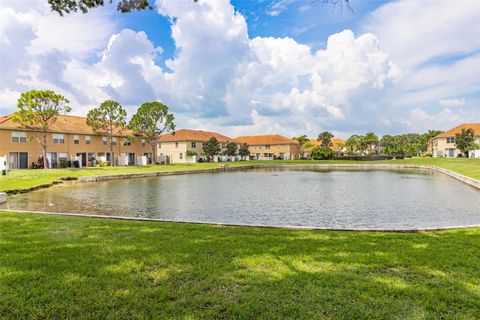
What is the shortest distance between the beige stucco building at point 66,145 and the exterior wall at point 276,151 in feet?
160

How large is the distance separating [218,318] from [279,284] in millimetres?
1153

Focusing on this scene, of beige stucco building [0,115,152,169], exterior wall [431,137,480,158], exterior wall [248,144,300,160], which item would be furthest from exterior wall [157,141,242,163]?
exterior wall [431,137,480,158]

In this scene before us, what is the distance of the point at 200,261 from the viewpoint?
547 cm

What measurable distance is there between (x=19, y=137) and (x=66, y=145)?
6367mm

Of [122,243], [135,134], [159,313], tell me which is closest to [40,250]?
[122,243]

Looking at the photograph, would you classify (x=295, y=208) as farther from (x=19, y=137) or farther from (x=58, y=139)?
(x=58, y=139)

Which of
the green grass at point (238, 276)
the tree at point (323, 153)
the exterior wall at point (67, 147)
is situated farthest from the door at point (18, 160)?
the tree at point (323, 153)

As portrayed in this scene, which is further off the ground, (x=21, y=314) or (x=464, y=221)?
(x=21, y=314)

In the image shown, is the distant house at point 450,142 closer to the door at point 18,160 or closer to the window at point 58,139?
the window at point 58,139

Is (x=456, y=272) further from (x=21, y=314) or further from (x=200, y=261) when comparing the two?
(x=21, y=314)

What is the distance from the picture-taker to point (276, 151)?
100875 millimetres

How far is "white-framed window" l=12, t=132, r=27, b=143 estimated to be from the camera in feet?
128

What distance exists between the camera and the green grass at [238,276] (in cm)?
374

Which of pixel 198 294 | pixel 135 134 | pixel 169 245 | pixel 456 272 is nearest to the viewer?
pixel 198 294
